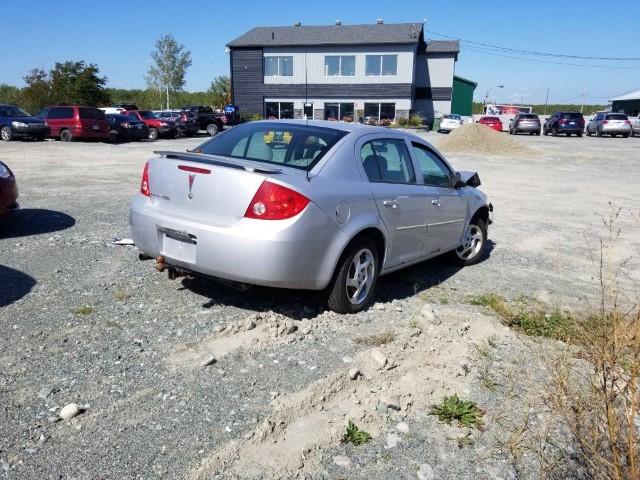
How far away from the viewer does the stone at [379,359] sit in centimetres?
375

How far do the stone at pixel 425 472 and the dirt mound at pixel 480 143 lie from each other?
22713mm

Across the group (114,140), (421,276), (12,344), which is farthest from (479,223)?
(114,140)

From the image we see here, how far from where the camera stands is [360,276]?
466 centimetres

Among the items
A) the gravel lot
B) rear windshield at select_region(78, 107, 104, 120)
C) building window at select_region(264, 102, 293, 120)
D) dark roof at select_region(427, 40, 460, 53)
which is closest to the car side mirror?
the gravel lot

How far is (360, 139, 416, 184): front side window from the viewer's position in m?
4.73

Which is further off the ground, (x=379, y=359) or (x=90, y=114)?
(x=90, y=114)

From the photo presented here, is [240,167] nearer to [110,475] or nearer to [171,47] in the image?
[110,475]

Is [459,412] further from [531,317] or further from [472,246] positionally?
[472,246]

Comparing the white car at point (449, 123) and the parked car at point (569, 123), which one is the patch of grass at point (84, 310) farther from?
the parked car at point (569, 123)

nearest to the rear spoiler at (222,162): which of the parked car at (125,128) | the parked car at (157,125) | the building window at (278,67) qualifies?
the parked car at (125,128)

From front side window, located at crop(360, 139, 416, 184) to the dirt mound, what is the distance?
20.0 m

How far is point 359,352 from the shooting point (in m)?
3.97

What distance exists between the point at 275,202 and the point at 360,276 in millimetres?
Result: 1146

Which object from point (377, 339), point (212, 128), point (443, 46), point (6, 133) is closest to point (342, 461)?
point (377, 339)
